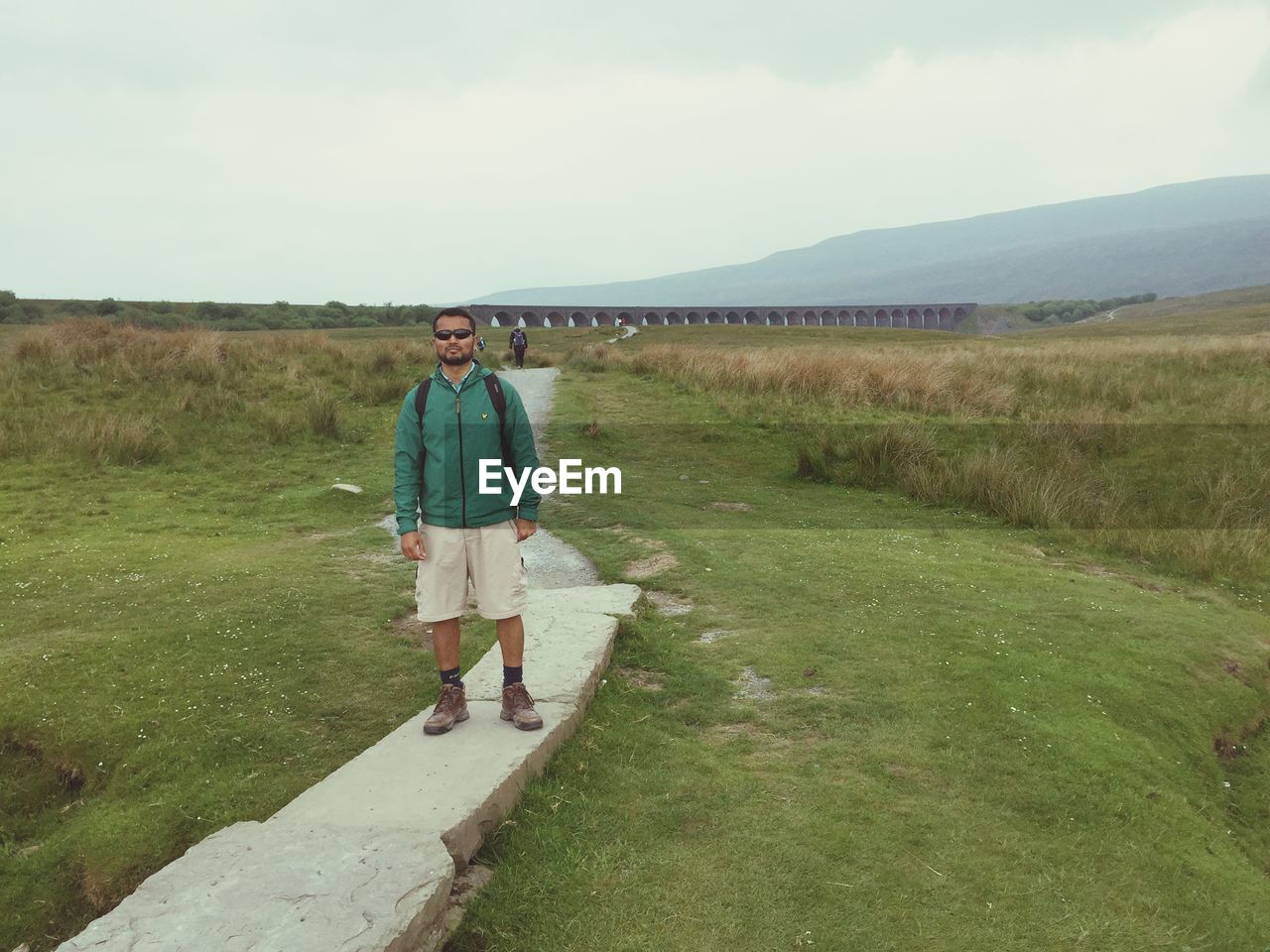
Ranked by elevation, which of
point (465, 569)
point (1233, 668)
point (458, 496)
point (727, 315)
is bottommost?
point (1233, 668)

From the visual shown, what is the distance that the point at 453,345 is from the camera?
4508 mm

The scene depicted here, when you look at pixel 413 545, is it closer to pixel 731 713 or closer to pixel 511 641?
pixel 511 641

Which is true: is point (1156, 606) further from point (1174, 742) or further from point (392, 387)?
point (392, 387)

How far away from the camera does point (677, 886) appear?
349 cm

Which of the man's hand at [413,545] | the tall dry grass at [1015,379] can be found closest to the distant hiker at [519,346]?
the tall dry grass at [1015,379]

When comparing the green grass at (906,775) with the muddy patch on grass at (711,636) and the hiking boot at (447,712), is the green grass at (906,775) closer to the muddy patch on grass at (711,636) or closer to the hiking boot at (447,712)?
the muddy patch on grass at (711,636)

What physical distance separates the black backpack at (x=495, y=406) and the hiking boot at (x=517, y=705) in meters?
1.31

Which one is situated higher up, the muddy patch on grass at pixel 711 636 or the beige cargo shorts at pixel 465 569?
the beige cargo shorts at pixel 465 569

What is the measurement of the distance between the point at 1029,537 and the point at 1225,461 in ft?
14.6

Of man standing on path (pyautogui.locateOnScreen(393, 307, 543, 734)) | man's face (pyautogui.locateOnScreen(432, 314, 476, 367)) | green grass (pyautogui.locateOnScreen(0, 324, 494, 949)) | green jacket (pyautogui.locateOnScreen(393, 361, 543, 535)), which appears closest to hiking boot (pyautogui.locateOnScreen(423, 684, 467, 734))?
man standing on path (pyautogui.locateOnScreen(393, 307, 543, 734))

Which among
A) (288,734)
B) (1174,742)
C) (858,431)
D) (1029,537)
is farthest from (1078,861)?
(858,431)

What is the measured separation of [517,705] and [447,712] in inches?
15.8

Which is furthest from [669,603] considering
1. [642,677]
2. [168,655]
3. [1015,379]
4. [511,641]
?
[1015,379]

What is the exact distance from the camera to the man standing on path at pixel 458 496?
4508 millimetres
